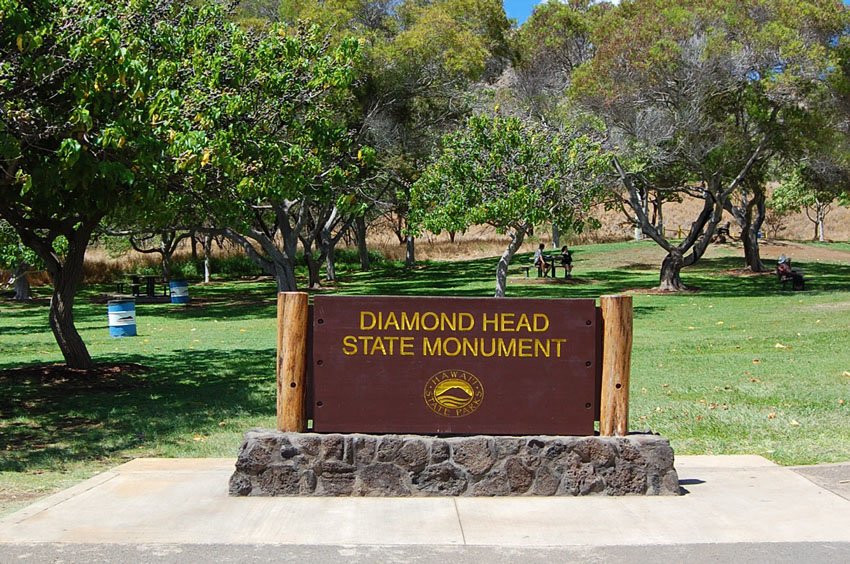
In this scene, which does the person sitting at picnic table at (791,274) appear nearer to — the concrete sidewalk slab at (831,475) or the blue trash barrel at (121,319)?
the blue trash barrel at (121,319)

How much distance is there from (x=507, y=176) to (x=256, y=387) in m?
11.2

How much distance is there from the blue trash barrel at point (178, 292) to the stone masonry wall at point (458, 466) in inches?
1037

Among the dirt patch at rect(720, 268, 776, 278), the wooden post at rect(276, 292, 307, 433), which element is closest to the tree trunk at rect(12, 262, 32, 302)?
the dirt patch at rect(720, 268, 776, 278)

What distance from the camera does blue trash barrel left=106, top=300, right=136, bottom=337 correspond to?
2058cm

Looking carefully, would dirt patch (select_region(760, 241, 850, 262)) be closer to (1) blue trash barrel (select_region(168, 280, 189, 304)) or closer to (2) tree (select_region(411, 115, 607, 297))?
(2) tree (select_region(411, 115, 607, 297))

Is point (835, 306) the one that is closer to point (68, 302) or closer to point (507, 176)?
point (507, 176)

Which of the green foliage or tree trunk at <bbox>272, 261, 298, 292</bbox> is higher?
the green foliage

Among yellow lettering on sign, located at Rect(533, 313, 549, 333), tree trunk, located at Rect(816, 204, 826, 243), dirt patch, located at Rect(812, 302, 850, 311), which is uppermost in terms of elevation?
tree trunk, located at Rect(816, 204, 826, 243)

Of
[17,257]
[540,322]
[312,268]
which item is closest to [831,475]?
[540,322]

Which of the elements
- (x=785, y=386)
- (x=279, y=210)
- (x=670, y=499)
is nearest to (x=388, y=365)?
(x=670, y=499)

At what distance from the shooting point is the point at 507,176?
903 inches

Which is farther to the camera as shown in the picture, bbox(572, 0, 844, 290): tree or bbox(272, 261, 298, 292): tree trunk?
bbox(272, 261, 298, 292): tree trunk

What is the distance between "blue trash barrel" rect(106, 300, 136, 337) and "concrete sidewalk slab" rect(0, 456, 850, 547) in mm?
13698

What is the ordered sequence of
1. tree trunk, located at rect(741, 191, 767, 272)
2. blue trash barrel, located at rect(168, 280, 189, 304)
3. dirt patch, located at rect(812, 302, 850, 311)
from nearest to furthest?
dirt patch, located at rect(812, 302, 850, 311) < blue trash barrel, located at rect(168, 280, 189, 304) < tree trunk, located at rect(741, 191, 767, 272)
